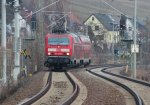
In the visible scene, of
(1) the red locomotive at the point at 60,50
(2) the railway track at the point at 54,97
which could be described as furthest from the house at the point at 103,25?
(2) the railway track at the point at 54,97

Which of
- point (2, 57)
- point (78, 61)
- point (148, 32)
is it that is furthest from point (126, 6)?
point (2, 57)

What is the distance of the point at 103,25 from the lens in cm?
12850

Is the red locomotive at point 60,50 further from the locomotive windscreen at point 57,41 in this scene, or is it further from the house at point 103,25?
the house at point 103,25

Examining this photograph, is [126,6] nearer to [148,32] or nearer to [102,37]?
[102,37]

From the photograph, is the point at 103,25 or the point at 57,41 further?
the point at 103,25

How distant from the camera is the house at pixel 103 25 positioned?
118m

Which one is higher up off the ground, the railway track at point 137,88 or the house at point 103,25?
the house at point 103,25

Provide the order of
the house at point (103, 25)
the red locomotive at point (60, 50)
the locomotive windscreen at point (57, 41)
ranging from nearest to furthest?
the red locomotive at point (60, 50)
the locomotive windscreen at point (57, 41)
the house at point (103, 25)

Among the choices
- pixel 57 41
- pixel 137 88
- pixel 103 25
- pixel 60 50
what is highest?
pixel 103 25

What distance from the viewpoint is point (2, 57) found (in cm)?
2408

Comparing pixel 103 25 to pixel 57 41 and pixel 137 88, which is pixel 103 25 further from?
pixel 137 88

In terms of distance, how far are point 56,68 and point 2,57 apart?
26809mm

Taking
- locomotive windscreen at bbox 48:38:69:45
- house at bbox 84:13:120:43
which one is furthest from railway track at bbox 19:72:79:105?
house at bbox 84:13:120:43

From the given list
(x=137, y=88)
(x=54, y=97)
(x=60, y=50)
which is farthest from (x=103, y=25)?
(x=54, y=97)
